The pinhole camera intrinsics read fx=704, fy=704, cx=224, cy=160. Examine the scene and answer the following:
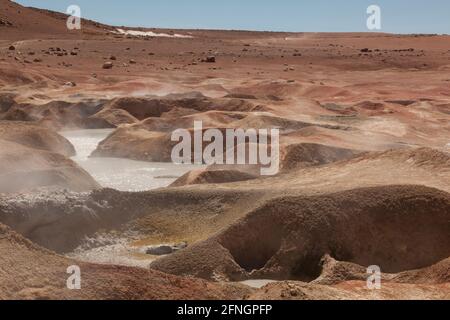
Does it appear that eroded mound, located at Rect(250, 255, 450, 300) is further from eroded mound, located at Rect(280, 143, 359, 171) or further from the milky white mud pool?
the milky white mud pool

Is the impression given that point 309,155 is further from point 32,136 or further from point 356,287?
point 356,287

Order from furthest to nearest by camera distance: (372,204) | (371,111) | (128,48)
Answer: (128,48) < (371,111) < (372,204)

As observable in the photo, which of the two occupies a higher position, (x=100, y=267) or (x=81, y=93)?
(x=81, y=93)

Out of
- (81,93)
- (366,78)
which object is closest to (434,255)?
(81,93)

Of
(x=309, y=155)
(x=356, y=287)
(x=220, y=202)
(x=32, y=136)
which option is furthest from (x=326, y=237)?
(x=32, y=136)

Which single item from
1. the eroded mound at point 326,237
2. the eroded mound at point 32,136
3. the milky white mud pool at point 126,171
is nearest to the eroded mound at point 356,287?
the eroded mound at point 326,237

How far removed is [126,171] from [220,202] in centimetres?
622

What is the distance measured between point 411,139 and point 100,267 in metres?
14.0

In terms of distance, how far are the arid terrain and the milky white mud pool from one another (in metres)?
0.07

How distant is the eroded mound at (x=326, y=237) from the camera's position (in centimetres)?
746

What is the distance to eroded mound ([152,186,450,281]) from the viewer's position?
7.46 meters

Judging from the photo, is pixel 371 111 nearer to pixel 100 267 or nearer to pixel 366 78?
pixel 366 78

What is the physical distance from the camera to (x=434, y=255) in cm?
764

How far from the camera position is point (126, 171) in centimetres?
1505
